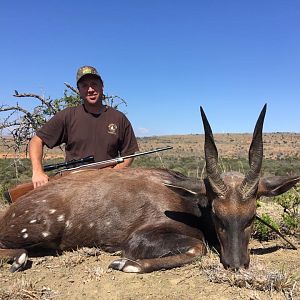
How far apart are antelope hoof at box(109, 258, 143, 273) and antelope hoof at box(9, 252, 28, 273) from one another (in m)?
1.00

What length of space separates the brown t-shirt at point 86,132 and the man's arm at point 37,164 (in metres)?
0.13

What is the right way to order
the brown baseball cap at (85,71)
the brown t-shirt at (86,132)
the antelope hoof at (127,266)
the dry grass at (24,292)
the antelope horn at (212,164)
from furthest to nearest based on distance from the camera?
the brown baseball cap at (85,71)
the brown t-shirt at (86,132)
the antelope horn at (212,164)
the antelope hoof at (127,266)
the dry grass at (24,292)

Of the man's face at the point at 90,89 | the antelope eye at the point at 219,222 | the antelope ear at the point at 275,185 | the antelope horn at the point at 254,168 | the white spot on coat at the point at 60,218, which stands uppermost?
the man's face at the point at 90,89

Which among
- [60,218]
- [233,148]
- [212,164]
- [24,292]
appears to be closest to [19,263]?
[60,218]

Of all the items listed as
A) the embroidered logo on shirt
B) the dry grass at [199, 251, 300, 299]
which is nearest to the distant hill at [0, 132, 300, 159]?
the embroidered logo on shirt

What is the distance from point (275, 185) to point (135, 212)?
67.1 inches

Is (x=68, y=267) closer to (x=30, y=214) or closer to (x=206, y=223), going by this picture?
(x=30, y=214)

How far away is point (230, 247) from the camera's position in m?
4.10

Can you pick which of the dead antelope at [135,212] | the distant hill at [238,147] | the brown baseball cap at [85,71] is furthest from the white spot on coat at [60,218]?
the distant hill at [238,147]

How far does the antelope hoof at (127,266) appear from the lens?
13.9 feet

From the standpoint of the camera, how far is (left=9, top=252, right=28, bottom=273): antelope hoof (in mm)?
4535

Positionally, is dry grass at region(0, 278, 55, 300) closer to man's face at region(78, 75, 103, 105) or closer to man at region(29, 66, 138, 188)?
man at region(29, 66, 138, 188)

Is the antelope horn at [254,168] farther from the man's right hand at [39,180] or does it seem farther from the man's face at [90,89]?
the man's face at [90,89]

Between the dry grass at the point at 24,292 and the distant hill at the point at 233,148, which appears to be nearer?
the dry grass at the point at 24,292
